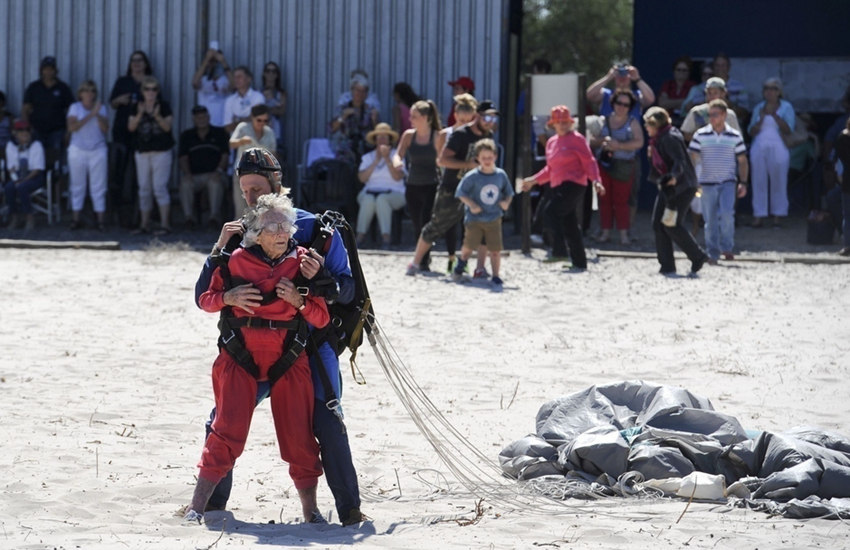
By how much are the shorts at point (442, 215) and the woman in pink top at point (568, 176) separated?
105cm

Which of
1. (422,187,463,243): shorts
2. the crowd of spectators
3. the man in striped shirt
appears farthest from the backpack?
the crowd of spectators

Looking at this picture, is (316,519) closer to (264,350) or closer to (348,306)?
(264,350)

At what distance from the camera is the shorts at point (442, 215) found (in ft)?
43.9

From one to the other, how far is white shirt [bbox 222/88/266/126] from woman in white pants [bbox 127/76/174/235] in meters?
0.76

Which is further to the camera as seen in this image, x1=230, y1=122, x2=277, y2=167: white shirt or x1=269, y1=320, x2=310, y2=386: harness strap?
x1=230, y1=122, x2=277, y2=167: white shirt

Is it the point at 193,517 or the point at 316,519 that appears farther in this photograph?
the point at 316,519

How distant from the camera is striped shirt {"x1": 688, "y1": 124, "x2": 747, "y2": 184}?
1469 centimetres

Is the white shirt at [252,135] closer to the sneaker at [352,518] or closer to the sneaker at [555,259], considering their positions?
the sneaker at [555,259]

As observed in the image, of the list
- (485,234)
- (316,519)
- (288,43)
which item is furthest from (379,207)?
Answer: (316,519)

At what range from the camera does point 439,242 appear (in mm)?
17281

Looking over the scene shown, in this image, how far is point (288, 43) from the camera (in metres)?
18.3

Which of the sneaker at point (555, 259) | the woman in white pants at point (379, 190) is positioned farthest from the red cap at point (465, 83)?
the sneaker at point (555, 259)

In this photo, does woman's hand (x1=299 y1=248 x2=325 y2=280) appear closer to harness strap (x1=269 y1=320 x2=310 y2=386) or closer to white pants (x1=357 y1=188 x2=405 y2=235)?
harness strap (x1=269 y1=320 x2=310 y2=386)

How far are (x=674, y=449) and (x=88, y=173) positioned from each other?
1271 cm
